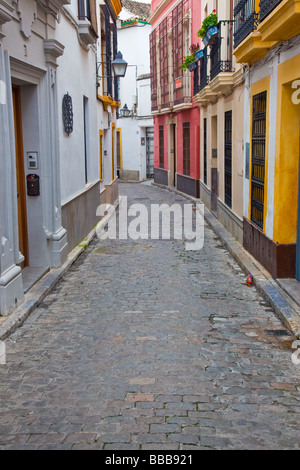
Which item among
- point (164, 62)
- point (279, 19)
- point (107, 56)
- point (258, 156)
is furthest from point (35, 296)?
point (164, 62)

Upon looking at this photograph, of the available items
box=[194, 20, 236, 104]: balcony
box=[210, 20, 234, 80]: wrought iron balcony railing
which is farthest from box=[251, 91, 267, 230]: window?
box=[210, 20, 234, 80]: wrought iron balcony railing

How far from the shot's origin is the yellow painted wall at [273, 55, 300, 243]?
6926 millimetres

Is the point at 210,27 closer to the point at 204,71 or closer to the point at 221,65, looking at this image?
the point at 221,65

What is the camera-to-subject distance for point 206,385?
4344mm

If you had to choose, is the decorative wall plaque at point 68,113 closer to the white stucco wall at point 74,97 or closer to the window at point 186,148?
the white stucco wall at point 74,97

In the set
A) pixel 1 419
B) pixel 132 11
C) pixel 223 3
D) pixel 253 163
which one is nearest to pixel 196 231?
pixel 253 163

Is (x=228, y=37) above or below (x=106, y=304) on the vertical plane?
above

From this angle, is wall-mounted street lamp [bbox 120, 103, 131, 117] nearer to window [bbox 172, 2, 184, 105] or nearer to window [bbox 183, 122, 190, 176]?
window [bbox 172, 2, 184, 105]

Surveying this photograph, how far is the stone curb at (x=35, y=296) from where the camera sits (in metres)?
5.59

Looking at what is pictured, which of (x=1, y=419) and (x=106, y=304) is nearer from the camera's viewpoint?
(x=1, y=419)

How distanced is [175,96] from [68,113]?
12.5m

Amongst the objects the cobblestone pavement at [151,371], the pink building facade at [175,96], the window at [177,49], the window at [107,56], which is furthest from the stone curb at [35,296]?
the window at [177,49]
